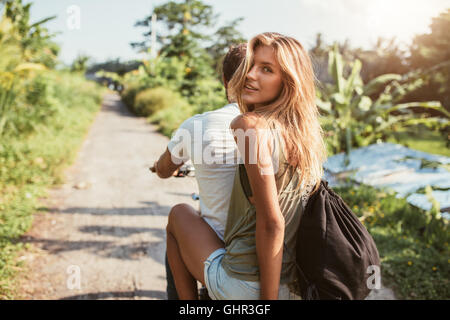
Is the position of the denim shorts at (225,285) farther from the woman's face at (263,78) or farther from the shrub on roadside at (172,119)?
the shrub on roadside at (172,119)

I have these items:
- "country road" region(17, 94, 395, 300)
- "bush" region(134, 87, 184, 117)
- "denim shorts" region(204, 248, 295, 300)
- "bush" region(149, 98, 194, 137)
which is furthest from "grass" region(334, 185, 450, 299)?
"bush" region(134, 87, 184, 117)

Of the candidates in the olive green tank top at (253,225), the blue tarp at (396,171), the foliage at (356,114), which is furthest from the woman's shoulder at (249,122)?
the foliage at (356,114)

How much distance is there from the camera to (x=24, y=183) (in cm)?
457

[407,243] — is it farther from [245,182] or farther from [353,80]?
[353,80]

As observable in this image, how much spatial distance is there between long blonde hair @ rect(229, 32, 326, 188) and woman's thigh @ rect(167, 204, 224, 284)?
50cm

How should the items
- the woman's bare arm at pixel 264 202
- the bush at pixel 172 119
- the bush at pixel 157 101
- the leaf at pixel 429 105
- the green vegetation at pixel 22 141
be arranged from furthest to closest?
the bush at pixel 157 101 → the bush at pixel 172 119 → the leaf at pixel 429 105 → the green vegetation at pixel 22 141 → the woman's bare arm at pixel 264 202

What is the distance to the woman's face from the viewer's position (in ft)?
4.13

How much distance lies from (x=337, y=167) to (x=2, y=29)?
5940 millimetres

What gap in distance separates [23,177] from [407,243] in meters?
4.89

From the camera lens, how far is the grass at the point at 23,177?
115 inches

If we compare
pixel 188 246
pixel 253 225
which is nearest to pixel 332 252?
pixel 253 225

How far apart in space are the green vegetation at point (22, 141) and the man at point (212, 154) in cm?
195

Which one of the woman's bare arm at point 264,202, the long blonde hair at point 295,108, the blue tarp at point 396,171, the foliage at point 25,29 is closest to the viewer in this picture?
the woman's bare arm at point 264,202

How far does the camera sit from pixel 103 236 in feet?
11.4
